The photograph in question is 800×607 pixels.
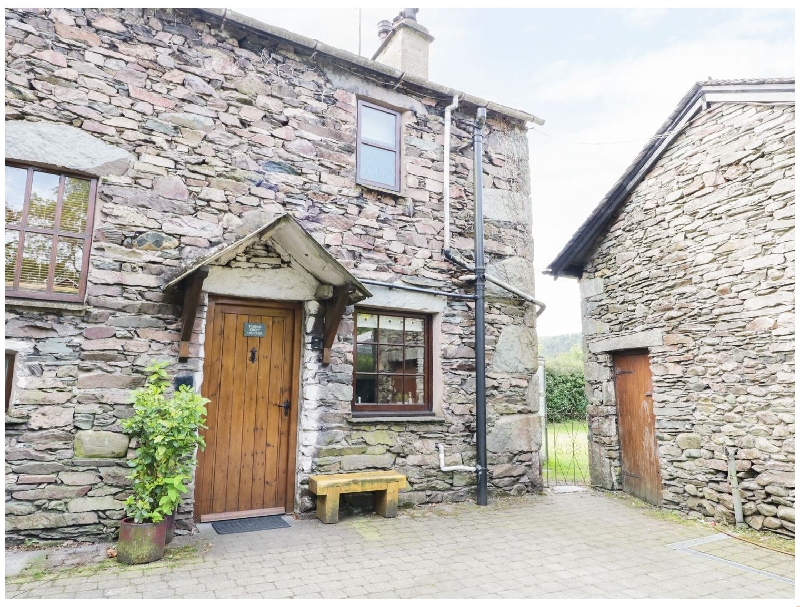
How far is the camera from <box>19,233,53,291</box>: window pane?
4.34 m

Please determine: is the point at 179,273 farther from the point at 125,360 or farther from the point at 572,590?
the point at 572,590

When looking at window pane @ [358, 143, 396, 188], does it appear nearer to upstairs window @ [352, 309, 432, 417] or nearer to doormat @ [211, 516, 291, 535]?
upstairs window @ [352, 309, 432, 417]

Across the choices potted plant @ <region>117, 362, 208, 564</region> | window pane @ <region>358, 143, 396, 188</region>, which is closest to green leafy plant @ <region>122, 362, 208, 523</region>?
potted plant @ <region>117, 362, 208, 564</region>

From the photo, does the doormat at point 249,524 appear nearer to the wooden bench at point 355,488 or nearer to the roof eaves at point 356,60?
the wooden bench at point 355,488

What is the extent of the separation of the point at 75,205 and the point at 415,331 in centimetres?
358

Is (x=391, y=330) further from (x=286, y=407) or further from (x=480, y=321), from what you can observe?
(x=286, y=407)

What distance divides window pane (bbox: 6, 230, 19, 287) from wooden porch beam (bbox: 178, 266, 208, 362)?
4.35 ft

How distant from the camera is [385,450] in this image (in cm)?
556

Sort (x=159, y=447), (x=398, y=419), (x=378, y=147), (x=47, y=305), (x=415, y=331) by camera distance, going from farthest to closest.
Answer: (x=378, y=147) → (x=415, y=331) → (x=398, y=419) → (x=47, y=305) → (x=159, y=447)

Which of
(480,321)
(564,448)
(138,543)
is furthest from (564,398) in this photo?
(138,543)

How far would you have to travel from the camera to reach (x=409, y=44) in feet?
23.0
